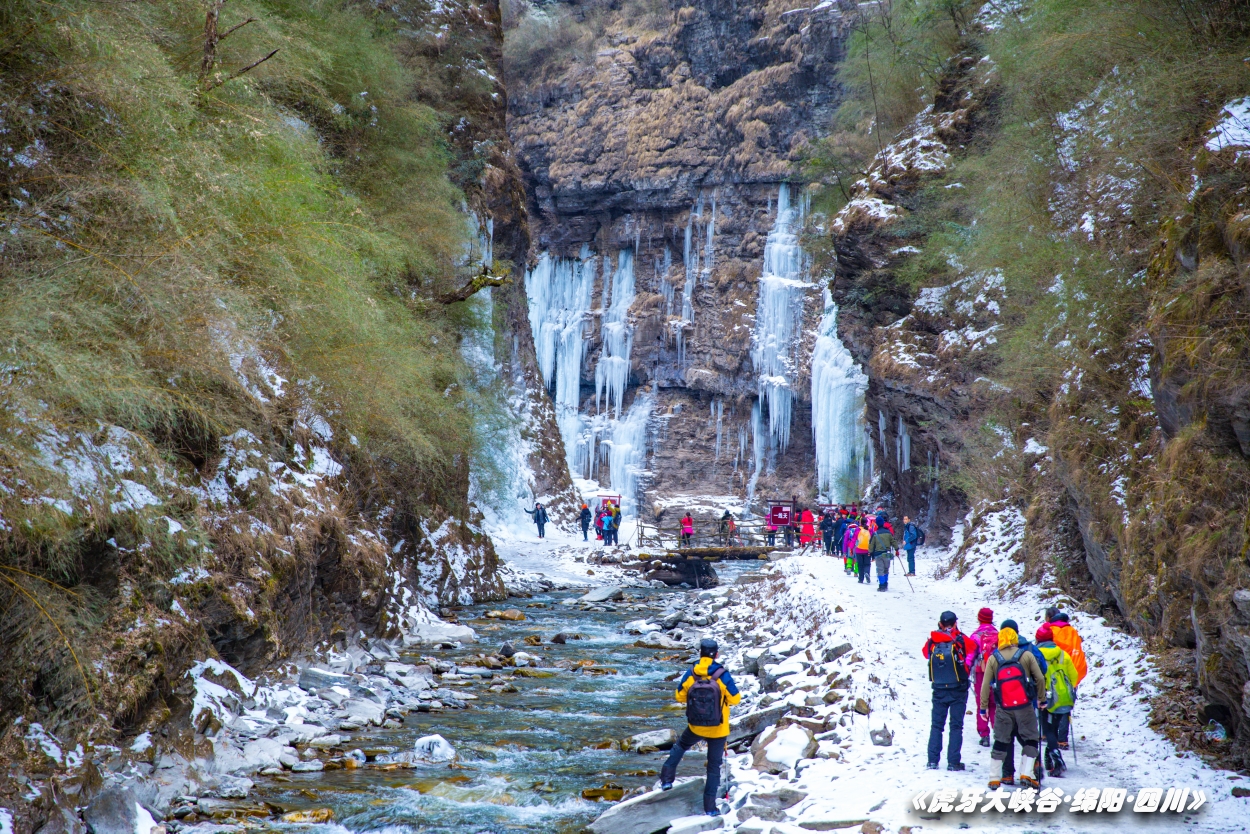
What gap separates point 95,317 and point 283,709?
4.52 m

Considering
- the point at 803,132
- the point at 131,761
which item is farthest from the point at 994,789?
the point at 803,132

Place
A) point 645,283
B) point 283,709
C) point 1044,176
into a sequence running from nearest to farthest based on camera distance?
point 283,709 → point 1044,176 → point 645,283

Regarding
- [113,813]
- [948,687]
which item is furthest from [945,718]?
[113,813]

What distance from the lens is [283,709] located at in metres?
8.40

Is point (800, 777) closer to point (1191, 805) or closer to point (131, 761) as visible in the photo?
point (1191, 805)

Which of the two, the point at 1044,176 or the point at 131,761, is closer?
the point at 131,761

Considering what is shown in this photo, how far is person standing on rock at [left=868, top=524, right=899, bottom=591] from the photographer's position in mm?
14484

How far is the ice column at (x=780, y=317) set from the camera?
41.4m

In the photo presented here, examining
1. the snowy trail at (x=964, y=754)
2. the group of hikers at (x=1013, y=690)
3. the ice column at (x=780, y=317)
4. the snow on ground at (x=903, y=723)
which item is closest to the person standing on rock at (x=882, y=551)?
the snow on ground at (x=903, y=723)

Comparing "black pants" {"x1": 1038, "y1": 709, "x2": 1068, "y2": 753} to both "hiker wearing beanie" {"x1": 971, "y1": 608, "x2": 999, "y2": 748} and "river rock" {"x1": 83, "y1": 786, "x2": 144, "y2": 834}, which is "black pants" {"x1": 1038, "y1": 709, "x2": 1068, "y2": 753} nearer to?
"hiker wearing beanie" {"x1": 971, "y1": 608, "x2": 999, "y2": 748}

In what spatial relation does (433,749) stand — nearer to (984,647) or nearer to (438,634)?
(984,647)

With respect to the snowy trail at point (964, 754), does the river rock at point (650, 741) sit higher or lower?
lower

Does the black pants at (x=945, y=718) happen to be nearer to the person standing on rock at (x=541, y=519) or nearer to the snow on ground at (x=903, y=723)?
the snow on ground at (x=903, y=723)

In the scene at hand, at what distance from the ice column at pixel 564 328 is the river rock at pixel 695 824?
38.5 meters
